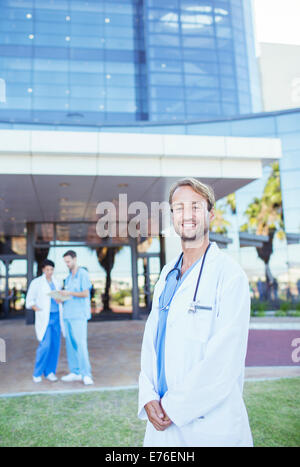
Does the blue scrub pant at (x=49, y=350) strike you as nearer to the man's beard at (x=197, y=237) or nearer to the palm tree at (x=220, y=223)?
the man's beard at (x=197, y=237)

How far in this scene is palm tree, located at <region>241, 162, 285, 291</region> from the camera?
1555 cm

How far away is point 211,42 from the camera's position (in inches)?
992

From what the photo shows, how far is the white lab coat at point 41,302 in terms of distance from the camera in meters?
5.01

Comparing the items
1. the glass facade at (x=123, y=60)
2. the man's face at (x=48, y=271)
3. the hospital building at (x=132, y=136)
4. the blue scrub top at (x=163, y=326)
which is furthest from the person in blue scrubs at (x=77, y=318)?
the glass facade at (x=123, y=60)

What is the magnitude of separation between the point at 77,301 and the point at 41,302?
0.66 metres

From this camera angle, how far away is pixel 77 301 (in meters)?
4.88

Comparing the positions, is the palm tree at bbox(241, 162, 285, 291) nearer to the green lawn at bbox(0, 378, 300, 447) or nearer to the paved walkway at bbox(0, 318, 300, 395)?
the paved walkway at bbox(0, 318, 300, 395)

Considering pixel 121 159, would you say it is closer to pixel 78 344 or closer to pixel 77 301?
pixel 77 301

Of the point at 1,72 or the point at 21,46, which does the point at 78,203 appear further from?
the point at 21,46

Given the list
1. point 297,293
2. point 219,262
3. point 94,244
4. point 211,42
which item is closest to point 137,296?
point 94,244

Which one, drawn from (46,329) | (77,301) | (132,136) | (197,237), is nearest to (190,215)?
(197,237)

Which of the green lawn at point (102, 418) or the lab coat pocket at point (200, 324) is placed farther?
the green lawn at point (102, 418)

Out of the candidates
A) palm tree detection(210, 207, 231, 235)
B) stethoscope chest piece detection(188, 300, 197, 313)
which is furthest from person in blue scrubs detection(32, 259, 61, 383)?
palm tree detection(210, 207, 231, 235)

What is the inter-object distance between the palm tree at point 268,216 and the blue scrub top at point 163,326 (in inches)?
573
